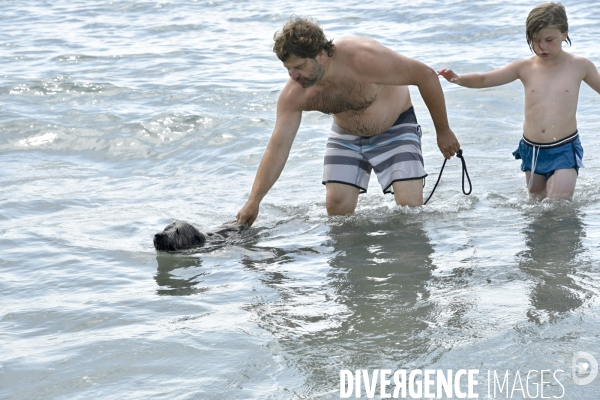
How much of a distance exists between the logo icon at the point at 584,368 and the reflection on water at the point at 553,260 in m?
0.41

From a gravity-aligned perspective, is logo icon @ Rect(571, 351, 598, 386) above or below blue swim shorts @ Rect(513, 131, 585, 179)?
below

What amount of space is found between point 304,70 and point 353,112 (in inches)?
28.8

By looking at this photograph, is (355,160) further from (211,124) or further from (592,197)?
(211,124)

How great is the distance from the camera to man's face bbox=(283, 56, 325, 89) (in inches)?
195

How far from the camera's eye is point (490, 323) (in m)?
3.74

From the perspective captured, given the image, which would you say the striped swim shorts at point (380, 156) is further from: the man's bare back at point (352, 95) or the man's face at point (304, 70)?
the man's face at point (304, 70)

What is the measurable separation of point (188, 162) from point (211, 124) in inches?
52.6

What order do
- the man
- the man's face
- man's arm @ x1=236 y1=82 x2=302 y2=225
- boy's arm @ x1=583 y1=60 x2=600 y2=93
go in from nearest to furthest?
the man's face
the man
man's arm @ x1=236 y1=82 x2=302 y2=225
boy's arm @ x1=583 y1=60 x2=600 y2=93

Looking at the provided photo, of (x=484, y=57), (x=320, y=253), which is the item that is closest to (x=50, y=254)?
(x=320, y=253)

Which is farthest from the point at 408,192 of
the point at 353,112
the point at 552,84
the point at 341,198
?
the point at 552,84

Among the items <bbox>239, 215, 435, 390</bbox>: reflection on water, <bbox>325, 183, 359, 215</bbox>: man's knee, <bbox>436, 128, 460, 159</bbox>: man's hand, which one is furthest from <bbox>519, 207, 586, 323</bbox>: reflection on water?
<bbox>325, 183, 359, 215</bbox>: man's knee

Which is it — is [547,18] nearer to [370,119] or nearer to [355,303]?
[370,119]

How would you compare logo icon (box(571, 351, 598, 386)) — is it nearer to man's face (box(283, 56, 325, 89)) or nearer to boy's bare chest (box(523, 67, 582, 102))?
man's face (box(283, 56, 325, 89))

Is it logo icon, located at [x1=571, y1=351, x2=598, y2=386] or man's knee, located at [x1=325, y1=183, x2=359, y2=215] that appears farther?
man's knee, located at [x1=325, y1=183, x2=359, y2=215]
